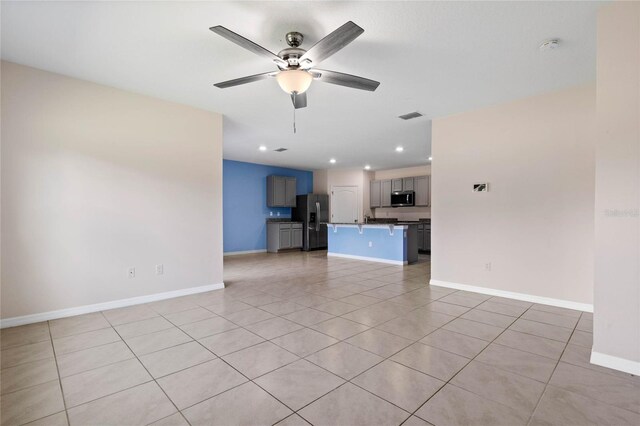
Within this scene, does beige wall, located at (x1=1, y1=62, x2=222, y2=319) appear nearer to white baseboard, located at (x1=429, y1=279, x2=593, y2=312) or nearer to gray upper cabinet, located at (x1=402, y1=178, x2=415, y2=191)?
white baseboard, located at (x1=429, y1=279, x2=593, y2=312)

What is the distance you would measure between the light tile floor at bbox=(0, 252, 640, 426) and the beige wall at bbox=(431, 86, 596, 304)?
460 mm

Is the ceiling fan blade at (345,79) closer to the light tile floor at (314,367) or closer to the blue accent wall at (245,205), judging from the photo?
the light tile floor at (314,367)

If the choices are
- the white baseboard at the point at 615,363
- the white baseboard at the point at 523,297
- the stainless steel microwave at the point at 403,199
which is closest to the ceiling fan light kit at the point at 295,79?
the white baseboard at the point at 615,363

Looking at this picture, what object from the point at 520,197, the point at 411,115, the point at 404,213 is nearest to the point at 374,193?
the point at 404,213

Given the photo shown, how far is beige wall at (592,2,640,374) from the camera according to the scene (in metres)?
2.08

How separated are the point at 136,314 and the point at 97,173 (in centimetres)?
169

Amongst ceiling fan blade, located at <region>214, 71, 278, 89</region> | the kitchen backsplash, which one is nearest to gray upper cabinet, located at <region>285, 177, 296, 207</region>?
the kitchen backsplash

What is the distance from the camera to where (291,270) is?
19.8 feet

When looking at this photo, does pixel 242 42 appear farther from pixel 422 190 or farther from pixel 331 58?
pixel 422 190

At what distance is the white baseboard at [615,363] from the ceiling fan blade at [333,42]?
2.89 metres

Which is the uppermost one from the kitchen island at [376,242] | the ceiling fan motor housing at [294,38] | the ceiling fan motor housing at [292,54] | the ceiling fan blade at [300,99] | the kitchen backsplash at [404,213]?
the ceiling fan motor housing at [294,38]

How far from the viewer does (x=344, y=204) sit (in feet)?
32.8

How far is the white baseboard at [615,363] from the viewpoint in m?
2.09

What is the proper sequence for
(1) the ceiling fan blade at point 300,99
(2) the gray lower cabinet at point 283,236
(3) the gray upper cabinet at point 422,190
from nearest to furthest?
(1) the ceiling fan blade at point 300,99, (3) the gray upper cabinet at point 422,190, (2) the gray lower cabinet at point 283,236
